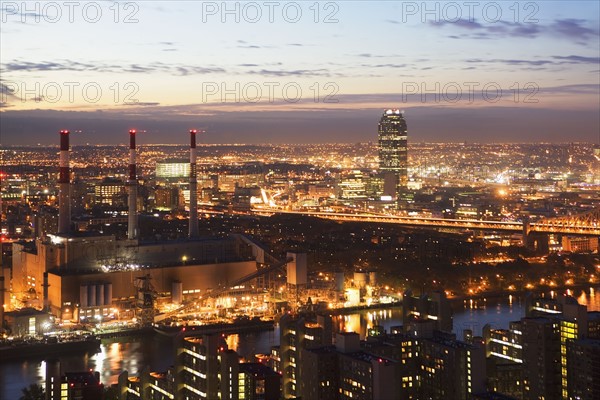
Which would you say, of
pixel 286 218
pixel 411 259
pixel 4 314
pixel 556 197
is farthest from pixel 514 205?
pixel 4 314

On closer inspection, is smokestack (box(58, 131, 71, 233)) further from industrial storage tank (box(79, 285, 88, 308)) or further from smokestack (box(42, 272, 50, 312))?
industrial storage tank (box(79, 285, 88, 308))

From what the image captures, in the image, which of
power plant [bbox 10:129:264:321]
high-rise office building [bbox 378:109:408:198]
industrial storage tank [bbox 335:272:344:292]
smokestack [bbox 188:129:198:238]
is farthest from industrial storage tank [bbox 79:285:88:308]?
high-rise office building [bbox 378:109:408:198]

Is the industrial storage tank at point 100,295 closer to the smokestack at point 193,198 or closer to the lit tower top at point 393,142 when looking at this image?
the smokestack at point 193,198

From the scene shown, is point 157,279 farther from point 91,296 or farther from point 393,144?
point 393,144

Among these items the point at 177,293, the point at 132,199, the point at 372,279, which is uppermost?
the point at 132,199

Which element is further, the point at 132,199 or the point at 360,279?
the point at 132,199

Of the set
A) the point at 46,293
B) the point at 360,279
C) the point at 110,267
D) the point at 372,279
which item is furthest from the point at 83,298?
the point at 372,279
